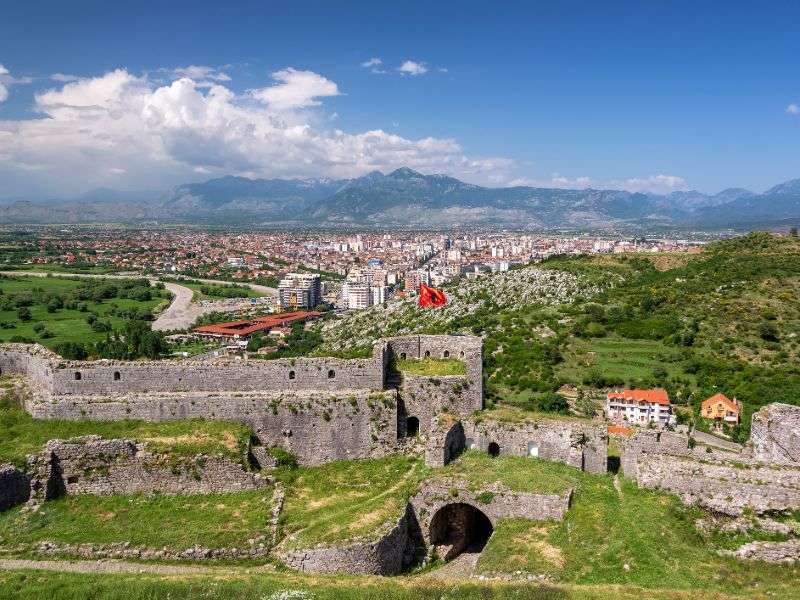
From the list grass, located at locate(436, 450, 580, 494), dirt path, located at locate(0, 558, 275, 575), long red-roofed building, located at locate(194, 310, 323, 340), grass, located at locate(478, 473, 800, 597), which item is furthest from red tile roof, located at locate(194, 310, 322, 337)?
grass, located at locate(478, 473, 800, 597)

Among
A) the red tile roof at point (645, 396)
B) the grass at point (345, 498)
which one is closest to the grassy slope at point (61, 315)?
the red tile roof at point (645, 396)

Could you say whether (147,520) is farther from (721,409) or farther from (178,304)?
(178,304)

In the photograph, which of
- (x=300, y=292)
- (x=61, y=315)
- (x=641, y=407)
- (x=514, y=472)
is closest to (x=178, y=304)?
(x=300, y=292)

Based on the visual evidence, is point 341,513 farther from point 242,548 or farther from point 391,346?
point 391,346

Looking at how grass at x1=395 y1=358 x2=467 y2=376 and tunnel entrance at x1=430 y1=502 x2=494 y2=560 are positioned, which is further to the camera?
grass at x1=395 y1=358 x2=467 y2=376

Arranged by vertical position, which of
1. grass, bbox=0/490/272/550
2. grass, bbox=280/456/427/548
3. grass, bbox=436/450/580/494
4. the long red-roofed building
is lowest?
the long red-roofed building

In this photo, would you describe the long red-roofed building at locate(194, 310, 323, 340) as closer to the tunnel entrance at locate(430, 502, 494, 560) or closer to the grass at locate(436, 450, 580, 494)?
the tunnel entrance at locate(430, 502, 494, 560)

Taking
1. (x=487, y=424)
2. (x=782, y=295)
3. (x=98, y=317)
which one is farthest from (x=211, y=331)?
(x=487, y=424)

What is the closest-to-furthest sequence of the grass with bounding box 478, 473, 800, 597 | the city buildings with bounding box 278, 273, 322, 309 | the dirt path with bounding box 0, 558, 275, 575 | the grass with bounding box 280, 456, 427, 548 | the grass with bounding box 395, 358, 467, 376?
the grass with bounding box 478, 473, 800, 597 < the dirt path with bounding box 0, 558, 275, 575 < the grass with bounding box 280, 456, 427, 548 < the grass with bounding box 395, 358, 467, 376 < the city buildings with bounding box 278, 273, 322, 309
